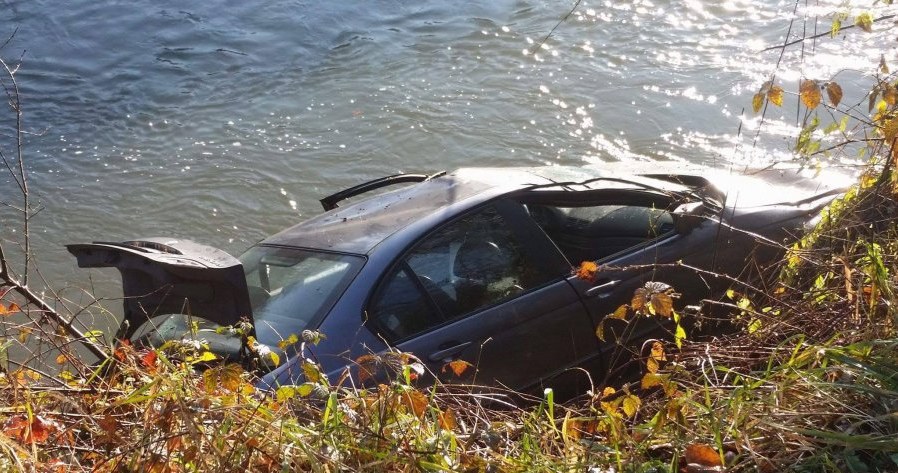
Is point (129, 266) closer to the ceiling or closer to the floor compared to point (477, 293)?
closer to the ceiling

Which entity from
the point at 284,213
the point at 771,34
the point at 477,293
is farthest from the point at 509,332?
the point at 771,34

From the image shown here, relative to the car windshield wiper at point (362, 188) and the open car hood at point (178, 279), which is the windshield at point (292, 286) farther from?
the car windshield wiper at point (362, 188)

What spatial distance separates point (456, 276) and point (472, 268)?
0.39 ft

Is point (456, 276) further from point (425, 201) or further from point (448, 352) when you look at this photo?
point (425, 201)

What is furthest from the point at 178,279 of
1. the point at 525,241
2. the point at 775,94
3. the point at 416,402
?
the point at 775,94

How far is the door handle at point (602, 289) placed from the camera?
16.3ft

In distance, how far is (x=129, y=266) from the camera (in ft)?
12.9

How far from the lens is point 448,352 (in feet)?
14.7

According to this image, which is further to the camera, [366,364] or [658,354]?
[366,364]

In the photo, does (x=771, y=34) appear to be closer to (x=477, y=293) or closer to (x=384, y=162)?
(x=384, y=162)

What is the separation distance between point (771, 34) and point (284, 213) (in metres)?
8.70

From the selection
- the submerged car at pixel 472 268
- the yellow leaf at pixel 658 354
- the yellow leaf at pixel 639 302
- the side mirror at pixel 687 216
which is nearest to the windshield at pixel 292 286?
the submerged car at pixel 472 268

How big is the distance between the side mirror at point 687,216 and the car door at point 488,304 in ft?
2.51

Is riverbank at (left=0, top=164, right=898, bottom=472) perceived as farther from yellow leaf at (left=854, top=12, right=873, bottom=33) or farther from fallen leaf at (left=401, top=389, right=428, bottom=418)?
yellow leaf at (left=854, top=12, right=873, bottom=33)
